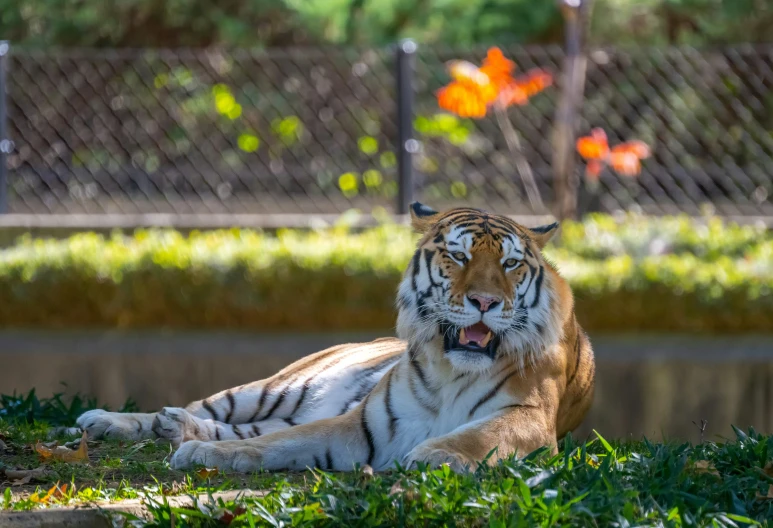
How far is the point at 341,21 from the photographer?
13328 millimetres

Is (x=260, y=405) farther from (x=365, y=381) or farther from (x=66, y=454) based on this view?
(x=66, y=454)

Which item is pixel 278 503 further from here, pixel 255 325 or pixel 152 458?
pixel 255 325

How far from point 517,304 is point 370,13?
393 inches

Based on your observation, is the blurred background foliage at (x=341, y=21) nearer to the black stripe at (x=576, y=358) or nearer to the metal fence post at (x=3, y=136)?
the metal fence post at (x=3, y=136)

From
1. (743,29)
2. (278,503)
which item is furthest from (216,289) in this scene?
(743,29)

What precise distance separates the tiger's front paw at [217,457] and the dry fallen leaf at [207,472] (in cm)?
7

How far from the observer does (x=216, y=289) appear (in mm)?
7500

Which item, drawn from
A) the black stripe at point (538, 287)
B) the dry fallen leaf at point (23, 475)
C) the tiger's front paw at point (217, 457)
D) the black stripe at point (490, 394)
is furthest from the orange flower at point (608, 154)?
the dry fallen leaf at point (23, 475)

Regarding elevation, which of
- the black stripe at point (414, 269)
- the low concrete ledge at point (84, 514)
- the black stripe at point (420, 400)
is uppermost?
the black stripe at point (414, 269)

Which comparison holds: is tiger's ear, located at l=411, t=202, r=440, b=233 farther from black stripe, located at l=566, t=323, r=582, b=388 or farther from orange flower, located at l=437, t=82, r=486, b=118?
orange flower, located at l=437, t=82, r=486, b=118

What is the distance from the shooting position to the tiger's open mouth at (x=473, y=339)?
3.88m

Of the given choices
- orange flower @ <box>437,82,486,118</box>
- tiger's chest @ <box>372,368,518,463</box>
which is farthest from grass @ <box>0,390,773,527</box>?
orange flower @ <box>437,82,486,118</box>

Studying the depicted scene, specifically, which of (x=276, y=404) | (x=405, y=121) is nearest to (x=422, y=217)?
(x=276, y=404)

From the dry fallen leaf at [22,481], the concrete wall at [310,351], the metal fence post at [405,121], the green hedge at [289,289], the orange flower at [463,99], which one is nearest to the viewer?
the dry fallen leaf at [22,481]
